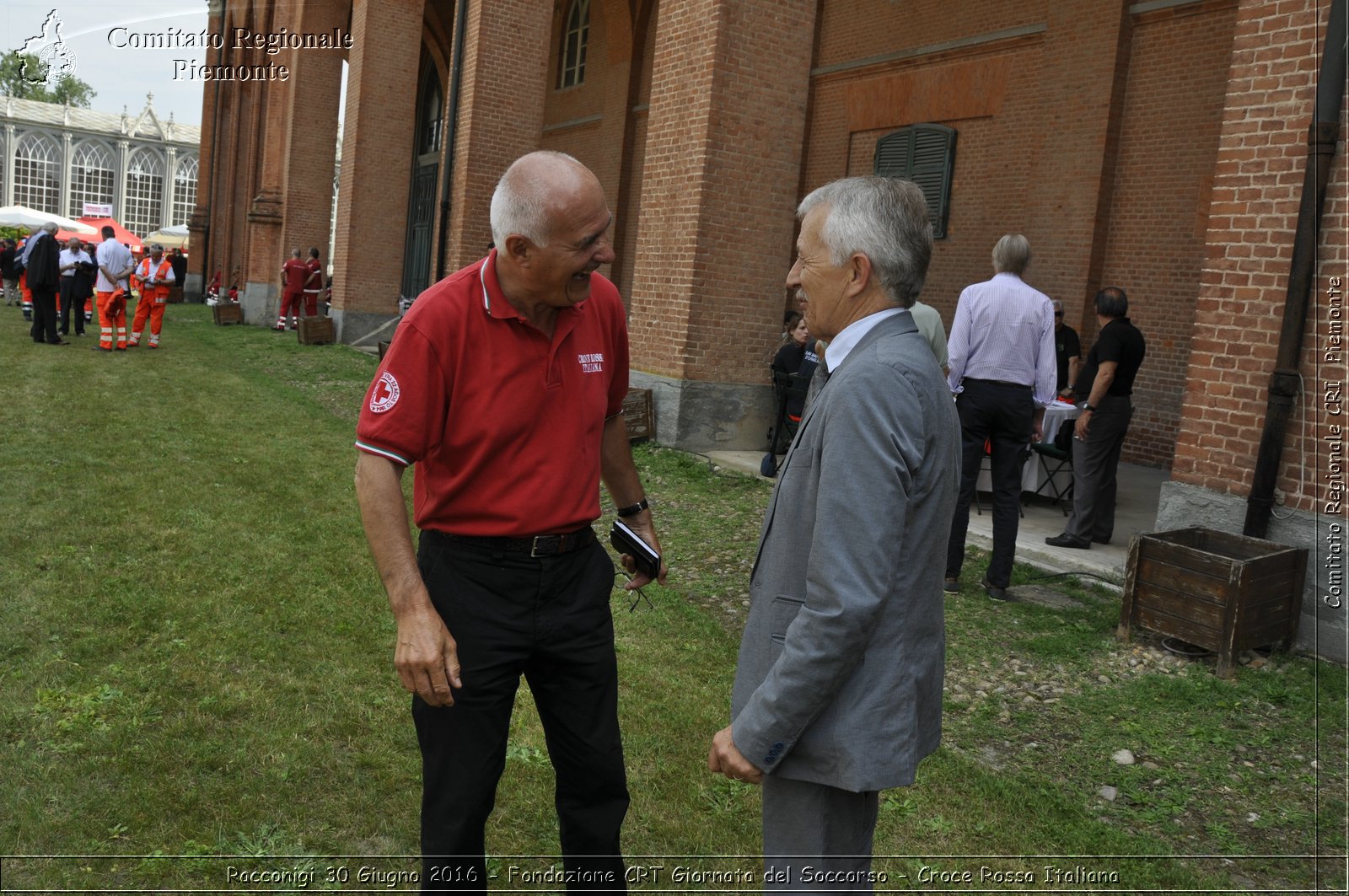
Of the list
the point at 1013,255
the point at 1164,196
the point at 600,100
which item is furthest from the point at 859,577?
the point at 600,100

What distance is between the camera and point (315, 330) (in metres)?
20.1

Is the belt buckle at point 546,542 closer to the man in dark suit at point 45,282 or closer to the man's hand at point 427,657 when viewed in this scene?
the man's hand at point 427,657

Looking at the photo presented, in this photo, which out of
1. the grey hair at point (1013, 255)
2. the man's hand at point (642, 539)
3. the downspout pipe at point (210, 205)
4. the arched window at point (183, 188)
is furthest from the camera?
the arched window at point (183, 188)

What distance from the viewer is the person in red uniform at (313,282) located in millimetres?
23406

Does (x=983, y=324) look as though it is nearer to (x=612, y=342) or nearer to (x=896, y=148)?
(x=612, y=342)

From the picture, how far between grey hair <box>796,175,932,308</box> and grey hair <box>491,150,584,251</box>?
24.7 inches

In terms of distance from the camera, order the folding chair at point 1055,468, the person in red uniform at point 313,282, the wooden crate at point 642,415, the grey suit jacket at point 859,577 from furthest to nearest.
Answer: the person in red uniform at point 313,282
the wooden crate at point 642,415
the folding chair at point 1055,468
the grey suit jacket at point 859,577

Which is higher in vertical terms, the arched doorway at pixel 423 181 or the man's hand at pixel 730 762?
the arched doorway at pixel 423 181

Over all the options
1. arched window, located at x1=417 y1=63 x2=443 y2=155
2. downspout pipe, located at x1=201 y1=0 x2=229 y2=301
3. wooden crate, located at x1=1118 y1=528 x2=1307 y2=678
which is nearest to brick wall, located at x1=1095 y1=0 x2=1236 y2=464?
wooden crate, located at x1=1118 y1=528 x2=1307 y2=678

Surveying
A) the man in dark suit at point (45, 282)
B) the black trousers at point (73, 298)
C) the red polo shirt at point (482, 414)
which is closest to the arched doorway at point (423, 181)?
the black trousers at point (73, 298)

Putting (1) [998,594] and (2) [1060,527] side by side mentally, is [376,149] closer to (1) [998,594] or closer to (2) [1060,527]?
(2) [1060,527]

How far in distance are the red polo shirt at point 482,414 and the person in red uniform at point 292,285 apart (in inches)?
878

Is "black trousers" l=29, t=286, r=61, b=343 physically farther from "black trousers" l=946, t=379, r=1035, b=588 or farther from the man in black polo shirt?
the man in black polo shirt

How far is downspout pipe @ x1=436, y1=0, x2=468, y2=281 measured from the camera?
16.0 meters
